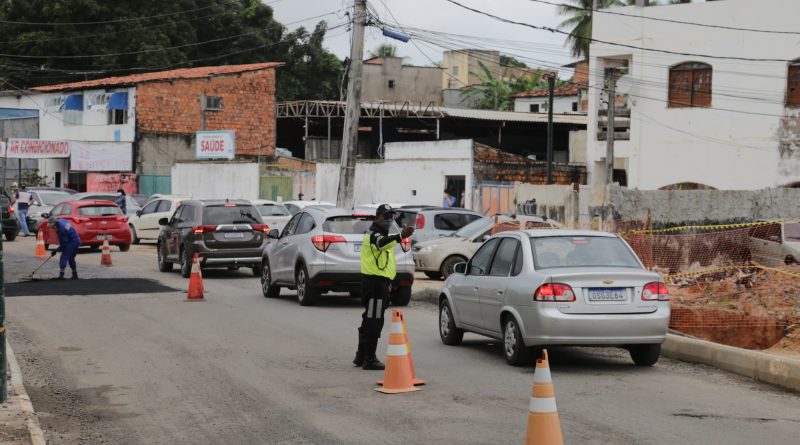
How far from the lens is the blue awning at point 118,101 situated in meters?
56.0

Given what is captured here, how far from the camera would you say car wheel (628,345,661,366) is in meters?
11.9

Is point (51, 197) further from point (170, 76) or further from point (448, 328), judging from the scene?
point (448, 328)

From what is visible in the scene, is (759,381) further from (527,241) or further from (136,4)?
(136,4)

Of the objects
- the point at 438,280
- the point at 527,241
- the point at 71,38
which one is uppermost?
the point at 71,38

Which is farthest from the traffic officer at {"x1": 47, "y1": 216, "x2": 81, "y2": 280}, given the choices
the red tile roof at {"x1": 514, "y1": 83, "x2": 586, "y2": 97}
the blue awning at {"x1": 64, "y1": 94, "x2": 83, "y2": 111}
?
the red tile roof at {"x1": 514, "y1": 83, "x2": 586, "y2": 97}

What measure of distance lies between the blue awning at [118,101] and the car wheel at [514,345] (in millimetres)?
47091

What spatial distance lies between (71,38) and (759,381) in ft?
216

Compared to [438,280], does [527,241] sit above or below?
above

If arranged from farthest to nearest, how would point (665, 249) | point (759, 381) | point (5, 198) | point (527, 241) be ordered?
point (5, 198), point (665, 249), point (527, 241), point (759, 381)

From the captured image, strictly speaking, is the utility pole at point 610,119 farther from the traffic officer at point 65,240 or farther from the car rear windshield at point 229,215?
the traffic officer at point 65,240

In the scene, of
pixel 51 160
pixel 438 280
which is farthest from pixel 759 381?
pixel 51 160

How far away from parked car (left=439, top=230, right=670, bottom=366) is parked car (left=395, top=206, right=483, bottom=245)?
12.2 metres

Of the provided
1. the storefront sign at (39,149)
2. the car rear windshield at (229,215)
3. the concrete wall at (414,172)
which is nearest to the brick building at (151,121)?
the storefront sign at (39,149)

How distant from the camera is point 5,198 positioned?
39844 mm
